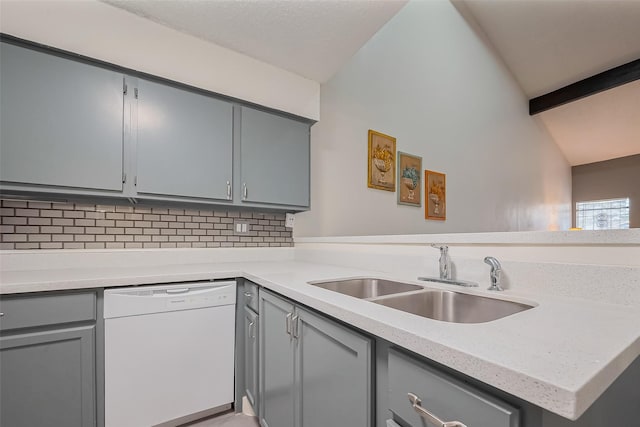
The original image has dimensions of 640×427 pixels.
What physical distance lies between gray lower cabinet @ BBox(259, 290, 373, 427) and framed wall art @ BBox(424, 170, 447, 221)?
2.54 metres

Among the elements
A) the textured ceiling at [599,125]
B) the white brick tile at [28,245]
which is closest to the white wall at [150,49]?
A: the white brick tile at [28,245]

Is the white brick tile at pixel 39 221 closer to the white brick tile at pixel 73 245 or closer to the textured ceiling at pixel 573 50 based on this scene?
the white brick tile at pixel 73 245

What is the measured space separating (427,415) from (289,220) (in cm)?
203

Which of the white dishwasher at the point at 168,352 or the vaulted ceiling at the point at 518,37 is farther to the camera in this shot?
the vaulted ceiling at the point at 518,37

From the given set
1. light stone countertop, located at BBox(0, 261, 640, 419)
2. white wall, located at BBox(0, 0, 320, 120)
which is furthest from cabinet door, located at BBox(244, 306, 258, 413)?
white wall, located at BBox(0, 0, 320, 120)

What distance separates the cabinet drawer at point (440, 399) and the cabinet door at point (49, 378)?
1388 millimetres

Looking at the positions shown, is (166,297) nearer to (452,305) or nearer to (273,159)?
(273,159)

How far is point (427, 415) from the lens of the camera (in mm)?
556

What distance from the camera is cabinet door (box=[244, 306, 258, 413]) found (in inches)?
59.3

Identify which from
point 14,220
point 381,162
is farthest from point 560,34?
point 14,220

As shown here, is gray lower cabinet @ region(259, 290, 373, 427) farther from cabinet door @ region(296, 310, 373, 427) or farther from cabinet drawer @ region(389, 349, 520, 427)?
cabinet drawer @ region(389, 349, 520, 427)

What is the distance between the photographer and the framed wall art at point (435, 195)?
10.9 ft

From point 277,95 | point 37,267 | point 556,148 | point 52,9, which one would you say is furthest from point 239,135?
point 556,148

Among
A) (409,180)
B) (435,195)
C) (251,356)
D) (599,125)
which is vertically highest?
(599,125)
